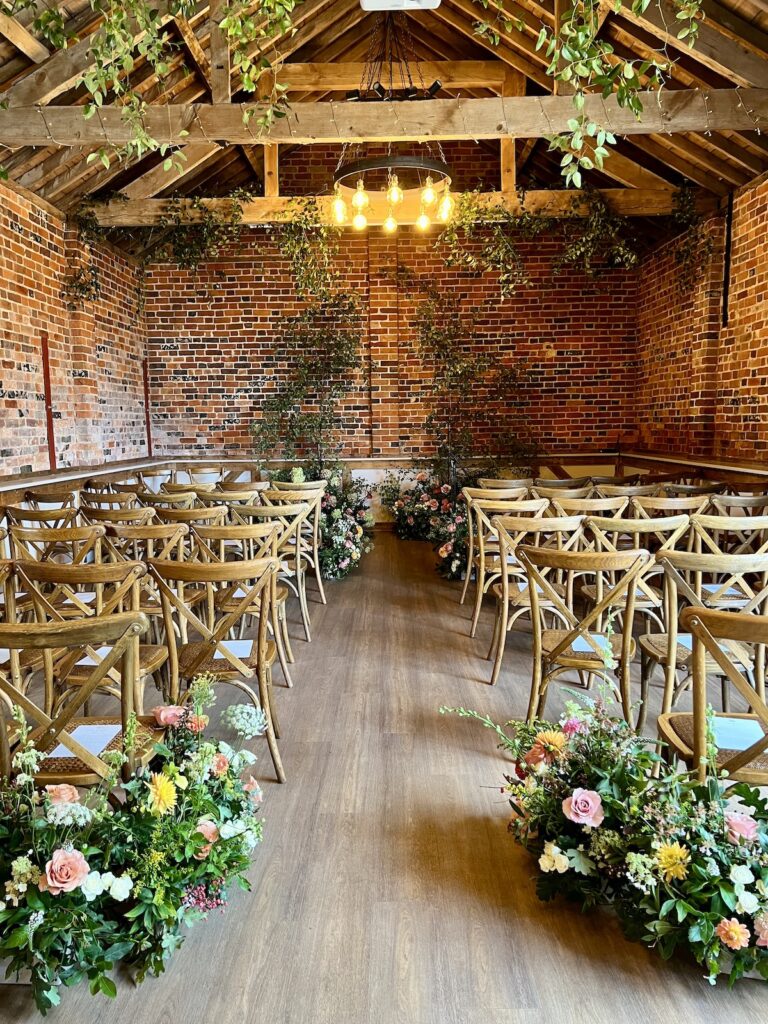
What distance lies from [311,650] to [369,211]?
172 inches

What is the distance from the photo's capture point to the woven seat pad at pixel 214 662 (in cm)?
252

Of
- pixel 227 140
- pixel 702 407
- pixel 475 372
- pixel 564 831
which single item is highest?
pixel 227 140

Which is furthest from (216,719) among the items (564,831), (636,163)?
(636,163)

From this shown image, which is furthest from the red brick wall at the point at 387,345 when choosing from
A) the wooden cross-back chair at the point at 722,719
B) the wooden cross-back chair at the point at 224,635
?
the wooden cross-back chair at the point at 722,719

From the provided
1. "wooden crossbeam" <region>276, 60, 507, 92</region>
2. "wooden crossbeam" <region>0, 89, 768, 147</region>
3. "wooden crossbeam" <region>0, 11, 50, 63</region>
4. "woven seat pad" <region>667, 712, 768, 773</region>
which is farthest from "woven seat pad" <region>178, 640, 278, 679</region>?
"wooden crossbeam" <region>276, 60, 507, 92</region>

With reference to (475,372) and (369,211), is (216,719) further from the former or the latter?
(475,372)

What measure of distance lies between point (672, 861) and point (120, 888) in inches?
52.8

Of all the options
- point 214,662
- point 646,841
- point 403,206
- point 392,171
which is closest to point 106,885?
point 214,662

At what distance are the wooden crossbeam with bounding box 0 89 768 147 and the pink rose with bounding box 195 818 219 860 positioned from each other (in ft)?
14.2

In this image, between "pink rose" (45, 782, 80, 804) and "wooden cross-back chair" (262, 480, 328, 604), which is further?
"wooden cross-back chair" (262, 480, 328, 604)

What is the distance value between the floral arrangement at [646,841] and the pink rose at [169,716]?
1.05 m

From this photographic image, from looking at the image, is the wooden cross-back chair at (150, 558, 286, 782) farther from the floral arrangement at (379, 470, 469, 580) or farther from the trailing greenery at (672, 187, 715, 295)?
the trailing greenery at (672, 187, 715, 295)

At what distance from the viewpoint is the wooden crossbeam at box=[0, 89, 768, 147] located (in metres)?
4.31

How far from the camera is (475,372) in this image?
786 cm
